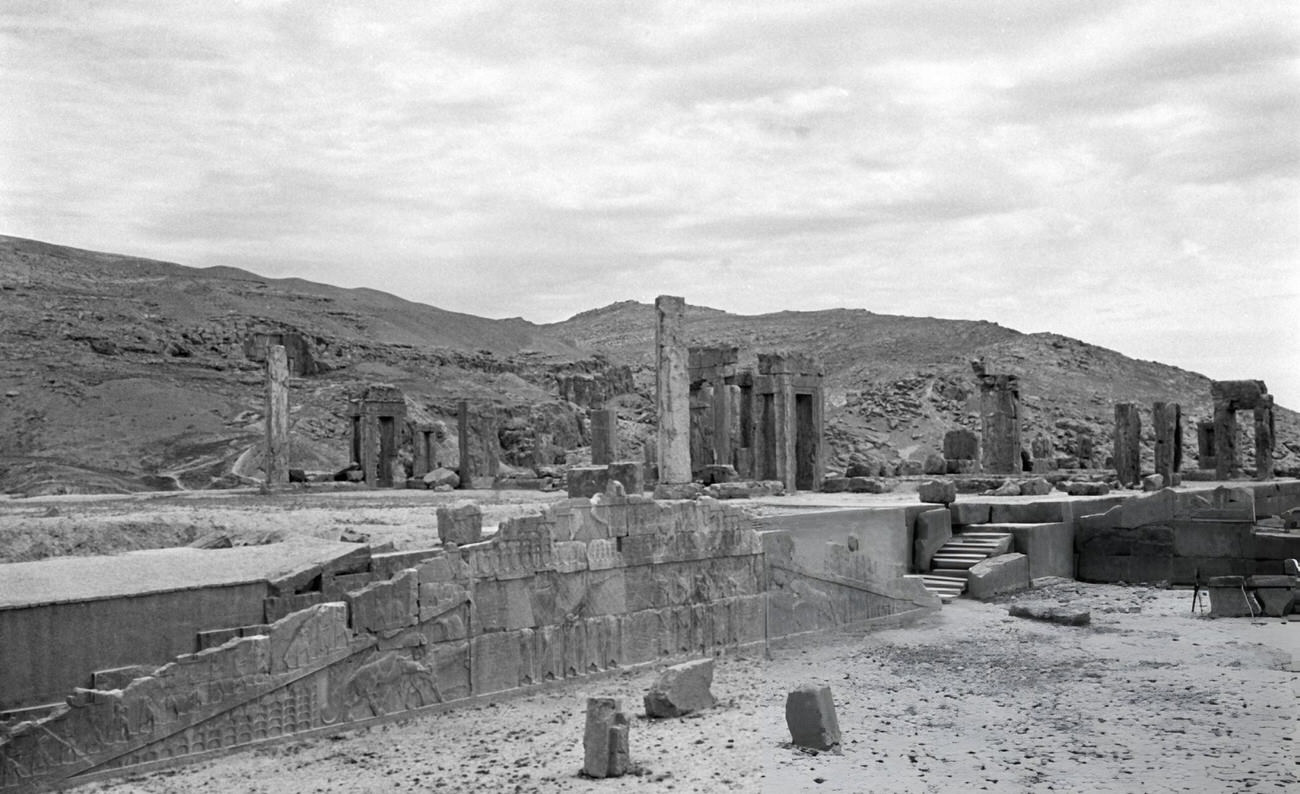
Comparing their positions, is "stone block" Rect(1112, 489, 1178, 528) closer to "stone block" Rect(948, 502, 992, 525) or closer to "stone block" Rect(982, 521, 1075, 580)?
"stone block" Rect(982, 521, 1075, 580)

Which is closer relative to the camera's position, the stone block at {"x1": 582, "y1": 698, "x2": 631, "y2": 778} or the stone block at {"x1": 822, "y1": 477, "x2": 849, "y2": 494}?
the stone block at {"x1": 582, "y1": 698, "x2": 631, "y2": 778}

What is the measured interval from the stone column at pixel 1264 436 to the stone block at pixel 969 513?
1735 cm

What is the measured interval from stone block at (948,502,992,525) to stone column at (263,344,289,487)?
14591 mm

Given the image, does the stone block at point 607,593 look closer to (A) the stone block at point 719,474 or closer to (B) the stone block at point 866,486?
(A) the stone block at point 719,474

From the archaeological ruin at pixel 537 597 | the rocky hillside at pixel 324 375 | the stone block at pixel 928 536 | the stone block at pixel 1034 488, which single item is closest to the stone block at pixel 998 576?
the archaeological ruin at pixel 537 597

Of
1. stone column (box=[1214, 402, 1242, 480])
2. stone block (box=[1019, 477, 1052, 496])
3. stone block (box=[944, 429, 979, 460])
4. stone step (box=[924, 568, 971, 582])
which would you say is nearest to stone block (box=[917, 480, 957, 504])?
stone step (box=[924, 568, 971, 582])

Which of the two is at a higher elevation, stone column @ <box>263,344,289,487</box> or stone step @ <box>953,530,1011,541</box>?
stone column @ <box>263,344,289,487</box>

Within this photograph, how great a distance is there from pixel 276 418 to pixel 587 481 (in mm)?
13256

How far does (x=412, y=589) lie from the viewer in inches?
381

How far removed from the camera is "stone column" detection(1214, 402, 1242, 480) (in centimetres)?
3177

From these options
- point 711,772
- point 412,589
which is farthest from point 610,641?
point 711,772

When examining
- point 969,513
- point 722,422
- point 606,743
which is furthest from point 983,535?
point 606,743

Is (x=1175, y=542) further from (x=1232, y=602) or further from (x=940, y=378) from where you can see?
(x=940, y=378)

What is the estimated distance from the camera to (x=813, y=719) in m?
8.30
